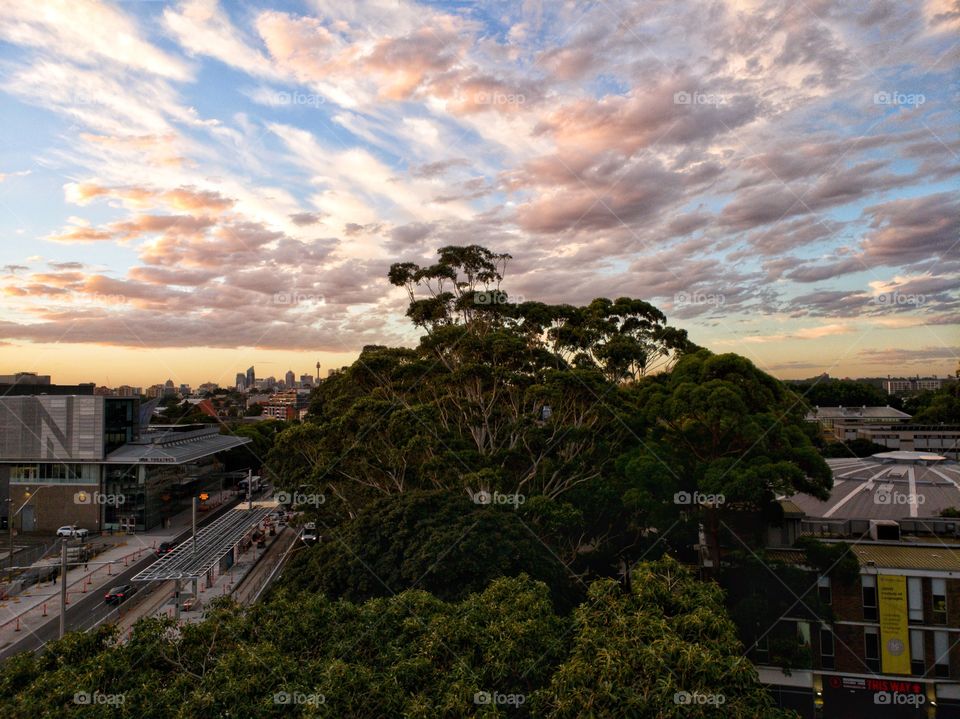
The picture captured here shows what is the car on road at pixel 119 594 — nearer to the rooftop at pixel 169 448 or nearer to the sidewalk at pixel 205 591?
the sidewalk at pixel 205 591

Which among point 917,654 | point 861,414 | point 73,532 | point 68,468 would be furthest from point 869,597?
point 861,414

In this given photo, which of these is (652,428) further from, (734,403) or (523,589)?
(523,589)

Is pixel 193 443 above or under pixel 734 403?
under

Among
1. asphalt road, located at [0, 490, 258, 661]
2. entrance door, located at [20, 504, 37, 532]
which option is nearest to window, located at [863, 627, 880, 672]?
asphalt road, located at [0, 490, 258, 661]

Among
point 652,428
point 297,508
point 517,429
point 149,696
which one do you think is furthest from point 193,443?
point 149,696

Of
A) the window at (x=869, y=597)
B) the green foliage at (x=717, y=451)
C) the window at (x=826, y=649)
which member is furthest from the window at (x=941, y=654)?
the green foliage at (x=717, y=451)

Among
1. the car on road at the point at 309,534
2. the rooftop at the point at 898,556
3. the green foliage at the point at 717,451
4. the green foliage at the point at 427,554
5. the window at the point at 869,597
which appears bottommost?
the car on road at the point at 309,534

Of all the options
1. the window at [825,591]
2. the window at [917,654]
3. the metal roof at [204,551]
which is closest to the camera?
the window at [917,654]
